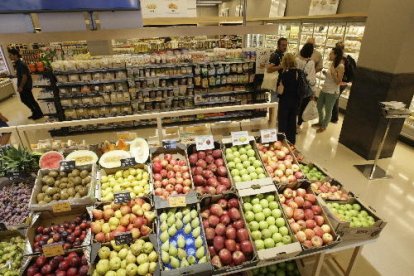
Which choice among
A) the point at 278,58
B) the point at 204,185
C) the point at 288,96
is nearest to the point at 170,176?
the point at 204,185

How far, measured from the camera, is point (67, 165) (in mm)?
2428

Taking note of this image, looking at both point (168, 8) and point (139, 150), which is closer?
point (139, 150)

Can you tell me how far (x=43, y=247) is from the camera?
5.88ft

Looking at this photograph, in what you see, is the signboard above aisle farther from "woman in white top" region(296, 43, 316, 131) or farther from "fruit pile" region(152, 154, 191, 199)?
"woman in white top" region(296, 43, 316, 131)

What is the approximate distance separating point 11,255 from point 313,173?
2752mm

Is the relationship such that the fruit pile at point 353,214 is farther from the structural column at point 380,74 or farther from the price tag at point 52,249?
the structural column at point 380,74

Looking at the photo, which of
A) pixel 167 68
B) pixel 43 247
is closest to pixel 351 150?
pixel 167 68

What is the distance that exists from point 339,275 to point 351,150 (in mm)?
3164

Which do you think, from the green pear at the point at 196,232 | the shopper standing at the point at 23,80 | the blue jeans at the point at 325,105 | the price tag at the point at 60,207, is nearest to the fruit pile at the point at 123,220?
the price tag at the point at 60,207

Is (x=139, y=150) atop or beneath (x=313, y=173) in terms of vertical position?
atop

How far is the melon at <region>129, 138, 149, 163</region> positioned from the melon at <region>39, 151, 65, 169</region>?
662 mm

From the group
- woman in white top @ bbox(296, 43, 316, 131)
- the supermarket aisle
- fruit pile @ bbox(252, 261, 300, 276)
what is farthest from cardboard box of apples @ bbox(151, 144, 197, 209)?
woman in white top @ bbox(296, 43, 316, 131)

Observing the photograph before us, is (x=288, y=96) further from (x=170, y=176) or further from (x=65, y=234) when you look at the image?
(x=65, y=234)

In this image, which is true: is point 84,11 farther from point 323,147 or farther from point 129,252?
point 323,147
